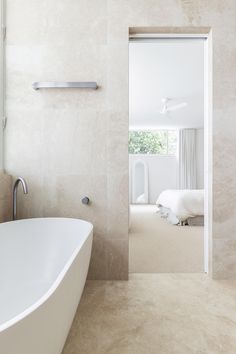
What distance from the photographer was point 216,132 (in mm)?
1959

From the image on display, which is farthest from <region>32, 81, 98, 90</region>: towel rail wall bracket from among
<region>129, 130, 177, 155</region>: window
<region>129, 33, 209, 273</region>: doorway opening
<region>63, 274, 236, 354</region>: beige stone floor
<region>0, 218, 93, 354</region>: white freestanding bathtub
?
<region>129, 130, 177, 155</region>: window

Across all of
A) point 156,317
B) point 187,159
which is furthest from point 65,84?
point 187,159

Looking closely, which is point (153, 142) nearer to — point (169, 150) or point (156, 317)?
point (169, 150)

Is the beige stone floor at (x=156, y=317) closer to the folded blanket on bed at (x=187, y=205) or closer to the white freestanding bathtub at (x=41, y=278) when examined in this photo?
the white freestanding bathtub at (x=41, y=278)

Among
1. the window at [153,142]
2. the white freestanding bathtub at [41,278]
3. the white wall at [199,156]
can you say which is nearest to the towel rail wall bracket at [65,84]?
the white freestanding bathtub at [41,278]

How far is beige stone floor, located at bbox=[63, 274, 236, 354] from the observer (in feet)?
3.92

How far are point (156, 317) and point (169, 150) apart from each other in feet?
20.8

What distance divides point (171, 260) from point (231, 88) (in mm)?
1637

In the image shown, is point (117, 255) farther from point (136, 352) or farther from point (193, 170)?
point (193, 170)

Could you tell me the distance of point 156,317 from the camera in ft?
4.71

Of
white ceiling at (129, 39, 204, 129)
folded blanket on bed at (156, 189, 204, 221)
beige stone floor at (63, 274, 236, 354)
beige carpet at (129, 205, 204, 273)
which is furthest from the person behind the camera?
folded blanket on bed at (156, 189, 204, 221)

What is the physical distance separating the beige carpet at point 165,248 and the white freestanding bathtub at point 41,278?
800 mm

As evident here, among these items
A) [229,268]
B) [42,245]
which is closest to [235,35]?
[229,268]

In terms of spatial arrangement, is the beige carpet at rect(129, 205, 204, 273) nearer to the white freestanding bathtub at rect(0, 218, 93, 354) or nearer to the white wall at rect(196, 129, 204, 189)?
the white freestanding bathtub at rect(0, 218, 93, 354)
